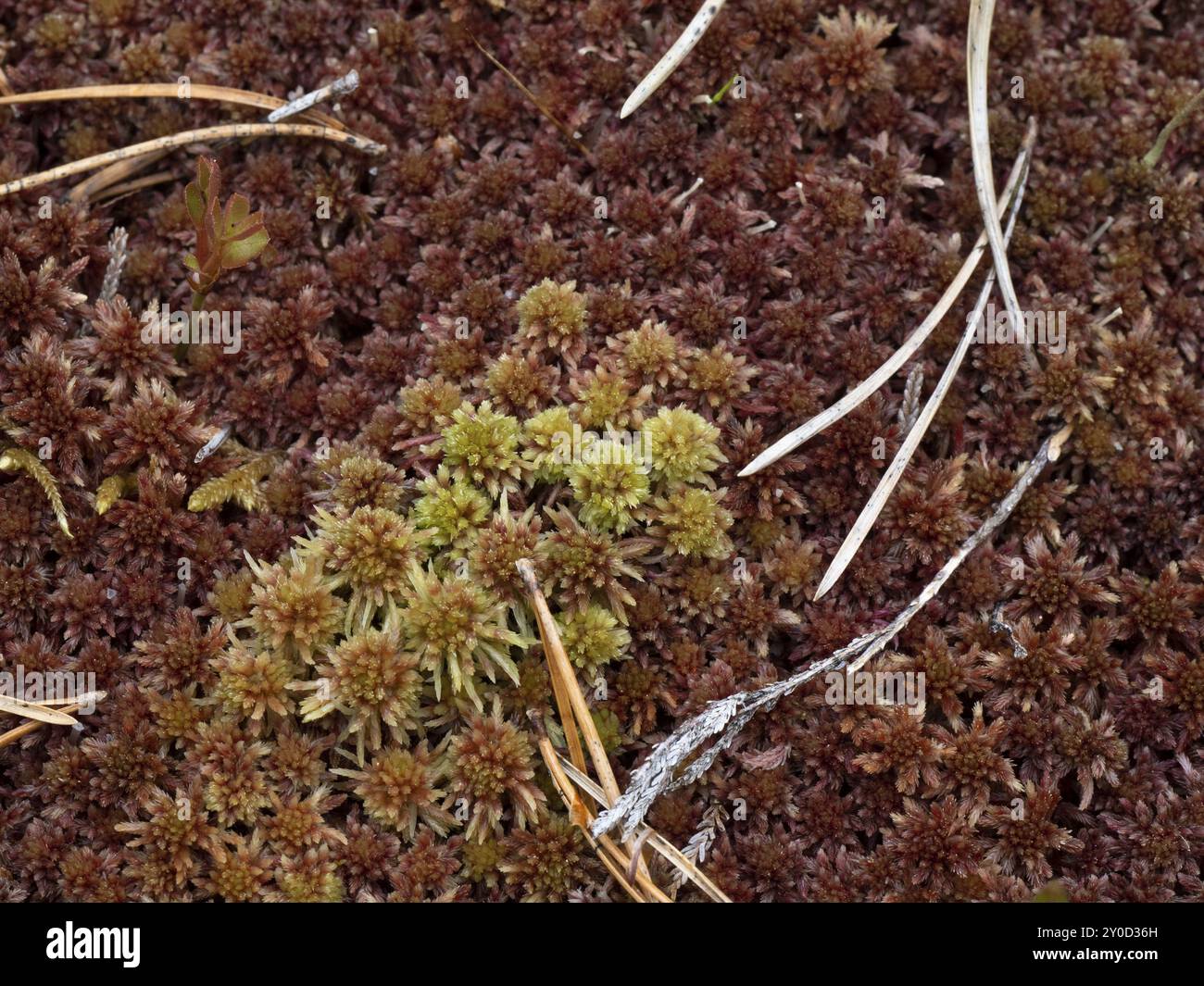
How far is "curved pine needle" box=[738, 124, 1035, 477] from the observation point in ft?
12.3

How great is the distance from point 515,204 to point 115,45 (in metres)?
1.90

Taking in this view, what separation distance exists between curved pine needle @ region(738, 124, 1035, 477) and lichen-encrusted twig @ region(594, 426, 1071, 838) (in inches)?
25.3

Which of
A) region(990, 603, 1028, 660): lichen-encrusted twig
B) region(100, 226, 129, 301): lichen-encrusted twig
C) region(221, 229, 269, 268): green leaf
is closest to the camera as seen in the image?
region(990, 603, 1028, 660): lichen-encrusted twig

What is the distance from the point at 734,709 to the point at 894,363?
1505 mm

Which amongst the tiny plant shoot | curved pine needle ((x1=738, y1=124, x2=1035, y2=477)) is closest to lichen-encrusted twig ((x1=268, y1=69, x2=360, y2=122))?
the tiny plant shoot

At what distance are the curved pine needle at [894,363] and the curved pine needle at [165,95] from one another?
2278 mm

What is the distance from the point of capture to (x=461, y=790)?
11.5ft


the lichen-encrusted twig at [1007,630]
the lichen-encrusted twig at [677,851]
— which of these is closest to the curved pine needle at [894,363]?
the lichen-encrusted twig at [1007,630]

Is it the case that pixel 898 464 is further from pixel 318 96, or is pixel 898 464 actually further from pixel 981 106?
pixel 318 96

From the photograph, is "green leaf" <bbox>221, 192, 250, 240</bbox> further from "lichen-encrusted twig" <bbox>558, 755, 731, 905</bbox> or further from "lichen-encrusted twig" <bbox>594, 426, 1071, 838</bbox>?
"lichen-encrusted twig" <bbox>594, 426, 1071, 838</bbox>

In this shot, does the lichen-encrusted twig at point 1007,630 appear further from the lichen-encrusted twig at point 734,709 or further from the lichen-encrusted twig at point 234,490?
the lichen-encrusted twig at point 234,490

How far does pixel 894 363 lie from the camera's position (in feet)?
12.9

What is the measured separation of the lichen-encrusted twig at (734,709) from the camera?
3.29 m

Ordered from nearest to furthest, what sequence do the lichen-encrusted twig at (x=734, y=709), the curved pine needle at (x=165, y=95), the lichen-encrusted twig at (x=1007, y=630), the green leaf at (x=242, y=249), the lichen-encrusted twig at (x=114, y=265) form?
the lichen-encrusted twig at (x=734, y=709) < the lichen-encrusted twig at (x=1007, y=630) < the green leaf at (x=242, y=249) < the lichen-encrusted twig at (x=114, y=265) < the curved pine needle at (x=165, y=95)
